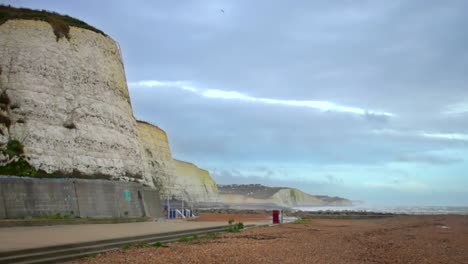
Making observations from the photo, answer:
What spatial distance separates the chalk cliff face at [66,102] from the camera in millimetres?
25156

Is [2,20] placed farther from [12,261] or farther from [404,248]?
[404,248]

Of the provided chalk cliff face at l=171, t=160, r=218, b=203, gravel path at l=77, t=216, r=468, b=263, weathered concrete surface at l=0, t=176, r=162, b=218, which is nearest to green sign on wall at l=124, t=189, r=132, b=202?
weathered concrete surface at l=0, t=176, r=162, b=218

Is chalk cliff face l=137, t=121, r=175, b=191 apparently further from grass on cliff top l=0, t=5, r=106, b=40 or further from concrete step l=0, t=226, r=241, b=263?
concrete step l=0, t=226, r=241, b=263

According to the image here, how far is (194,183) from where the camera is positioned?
8625cm

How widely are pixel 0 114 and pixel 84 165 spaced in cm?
513

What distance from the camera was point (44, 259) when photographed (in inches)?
444

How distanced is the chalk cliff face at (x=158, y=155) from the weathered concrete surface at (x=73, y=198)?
25934mm

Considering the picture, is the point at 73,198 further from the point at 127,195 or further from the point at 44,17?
the point at 44,17

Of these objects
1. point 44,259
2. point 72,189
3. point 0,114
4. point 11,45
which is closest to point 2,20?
point 11,45

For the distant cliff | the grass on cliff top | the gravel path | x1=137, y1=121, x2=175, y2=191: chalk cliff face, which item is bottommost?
the distant cliff

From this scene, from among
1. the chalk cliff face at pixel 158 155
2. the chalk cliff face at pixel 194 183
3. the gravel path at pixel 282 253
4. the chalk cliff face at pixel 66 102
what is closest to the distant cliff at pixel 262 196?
the chalk cliff face at pixel 194 183

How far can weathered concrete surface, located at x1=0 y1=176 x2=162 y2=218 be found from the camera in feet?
65.8

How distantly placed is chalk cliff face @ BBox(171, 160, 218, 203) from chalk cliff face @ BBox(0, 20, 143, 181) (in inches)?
1708

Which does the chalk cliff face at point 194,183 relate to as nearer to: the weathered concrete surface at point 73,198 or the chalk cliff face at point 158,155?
the chalk cliff face at point 158,155
